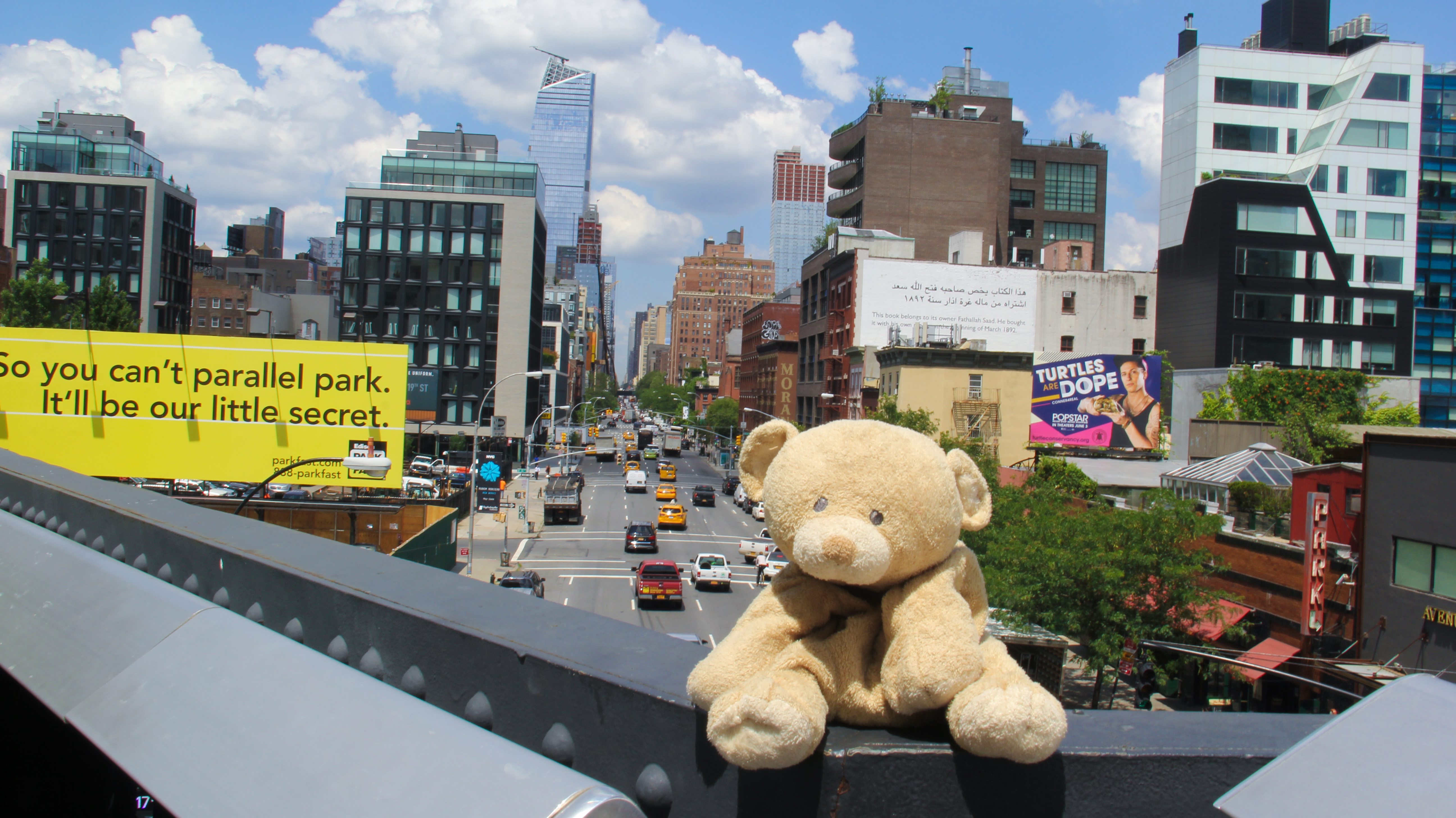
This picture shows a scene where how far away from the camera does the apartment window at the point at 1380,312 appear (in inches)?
1928

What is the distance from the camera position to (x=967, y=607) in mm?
2385

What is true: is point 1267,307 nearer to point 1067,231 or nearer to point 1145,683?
point 1067,231

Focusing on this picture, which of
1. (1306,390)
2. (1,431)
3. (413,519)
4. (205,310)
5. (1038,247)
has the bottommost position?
(413,519)

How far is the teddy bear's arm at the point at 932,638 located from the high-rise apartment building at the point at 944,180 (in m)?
68.7

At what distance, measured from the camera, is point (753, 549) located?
39.5 meters

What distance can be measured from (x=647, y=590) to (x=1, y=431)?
19.6 meters

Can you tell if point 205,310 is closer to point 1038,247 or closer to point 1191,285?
point 1038,247

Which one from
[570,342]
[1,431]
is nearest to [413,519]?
[1,431]

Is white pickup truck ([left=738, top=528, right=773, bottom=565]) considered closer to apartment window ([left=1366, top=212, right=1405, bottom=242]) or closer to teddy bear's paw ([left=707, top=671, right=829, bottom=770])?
teddy bear's paw ([left=707, top=671, right=829, bottom=770])

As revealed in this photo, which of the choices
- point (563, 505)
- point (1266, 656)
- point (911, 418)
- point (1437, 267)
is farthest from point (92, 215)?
point (1437, 267)

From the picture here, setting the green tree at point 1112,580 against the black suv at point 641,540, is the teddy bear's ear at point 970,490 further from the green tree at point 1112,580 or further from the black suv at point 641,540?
the black suv at point 641,540

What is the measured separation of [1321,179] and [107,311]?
80591 millimetres

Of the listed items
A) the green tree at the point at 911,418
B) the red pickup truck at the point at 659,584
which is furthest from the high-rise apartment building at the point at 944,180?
the red pickup truck at the point at 659,584

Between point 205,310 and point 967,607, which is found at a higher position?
point 205,310
